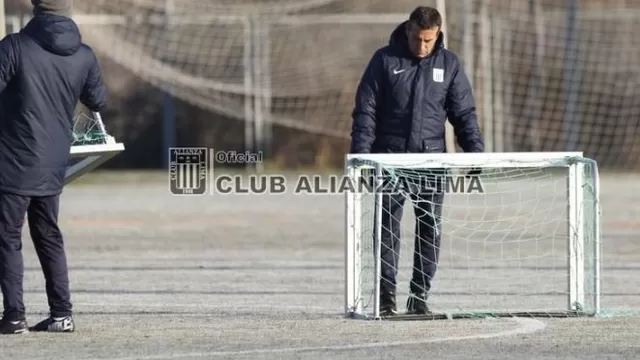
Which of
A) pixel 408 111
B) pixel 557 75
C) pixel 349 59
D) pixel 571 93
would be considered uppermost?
pixel 349 59

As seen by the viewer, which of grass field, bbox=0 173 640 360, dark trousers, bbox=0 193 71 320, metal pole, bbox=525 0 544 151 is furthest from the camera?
metal pole, bbox=525 0 544 151

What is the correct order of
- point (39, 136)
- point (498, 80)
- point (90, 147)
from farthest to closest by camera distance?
point (498, 80) → point (90, 147) → point (39, 136)

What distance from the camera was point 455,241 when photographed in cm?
1619

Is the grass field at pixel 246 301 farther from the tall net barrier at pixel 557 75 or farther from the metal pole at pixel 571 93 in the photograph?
the tall net barrier at pixel 557 75

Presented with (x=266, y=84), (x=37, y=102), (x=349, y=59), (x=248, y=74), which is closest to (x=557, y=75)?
(x=349, y=59)

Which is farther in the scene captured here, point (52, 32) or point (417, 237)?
point (417, 237)

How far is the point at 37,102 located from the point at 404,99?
95.6 inches

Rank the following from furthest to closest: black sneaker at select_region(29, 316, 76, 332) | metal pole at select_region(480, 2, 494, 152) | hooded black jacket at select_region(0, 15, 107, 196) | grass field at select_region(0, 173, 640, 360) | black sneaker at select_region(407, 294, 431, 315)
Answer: metal pole at select_region(480, 2, 494, 152)
black sneaker at select_region(407, 294, 431, 315)
black sneaker at select_region(29, 316, 76, 332)
hooded black jacket at select_region(0, 15, 107, 196)
grass field at select_region(0, 173, 640, 360)

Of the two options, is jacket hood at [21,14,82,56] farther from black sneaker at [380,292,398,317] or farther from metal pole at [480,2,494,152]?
metal pole at [480,2,494,152]

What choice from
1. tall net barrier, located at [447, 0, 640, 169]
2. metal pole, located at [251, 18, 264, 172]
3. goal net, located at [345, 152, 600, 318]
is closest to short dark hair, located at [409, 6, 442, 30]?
goal net, located at [345, 152, 600, 318]

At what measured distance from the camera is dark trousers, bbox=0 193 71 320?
29.1 ft

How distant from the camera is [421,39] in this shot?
9742 mm

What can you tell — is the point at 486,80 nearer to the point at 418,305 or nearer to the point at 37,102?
the point at 418,305

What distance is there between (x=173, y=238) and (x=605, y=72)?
13015 millimetres
